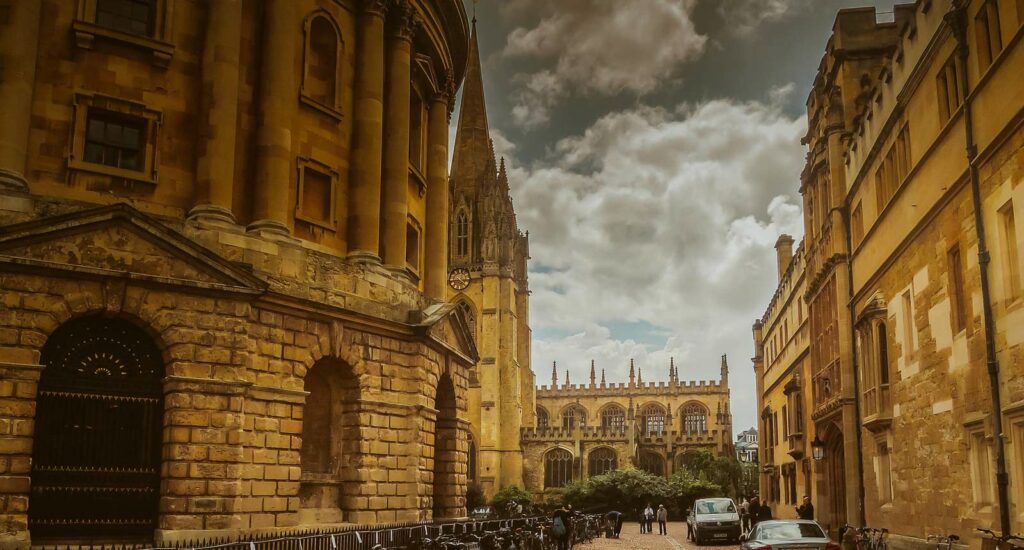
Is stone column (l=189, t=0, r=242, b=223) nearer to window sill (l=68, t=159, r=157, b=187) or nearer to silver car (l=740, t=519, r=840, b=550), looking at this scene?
window sill (l=68, t=159, r=157, b=187)

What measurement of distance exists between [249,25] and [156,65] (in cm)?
278

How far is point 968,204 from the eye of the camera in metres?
17.2

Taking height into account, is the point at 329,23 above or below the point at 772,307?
above

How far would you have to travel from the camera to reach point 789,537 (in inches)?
716

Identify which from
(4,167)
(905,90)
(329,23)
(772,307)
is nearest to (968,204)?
(905,90)

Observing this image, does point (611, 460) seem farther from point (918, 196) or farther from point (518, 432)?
point (918, 196)

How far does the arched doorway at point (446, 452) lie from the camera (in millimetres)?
26812

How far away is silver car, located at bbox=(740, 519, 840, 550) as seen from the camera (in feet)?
57.6

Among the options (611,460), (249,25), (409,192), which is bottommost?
(611,460)

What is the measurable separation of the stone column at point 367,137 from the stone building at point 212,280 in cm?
5

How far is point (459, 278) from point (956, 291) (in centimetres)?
6907

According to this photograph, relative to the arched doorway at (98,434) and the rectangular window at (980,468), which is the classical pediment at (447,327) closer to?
the arched doorway at (98,434)

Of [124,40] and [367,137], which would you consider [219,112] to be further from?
[367,137]

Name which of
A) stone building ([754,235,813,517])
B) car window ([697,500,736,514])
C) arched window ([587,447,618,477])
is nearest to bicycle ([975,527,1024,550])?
stone building ([754,235,813,517])
